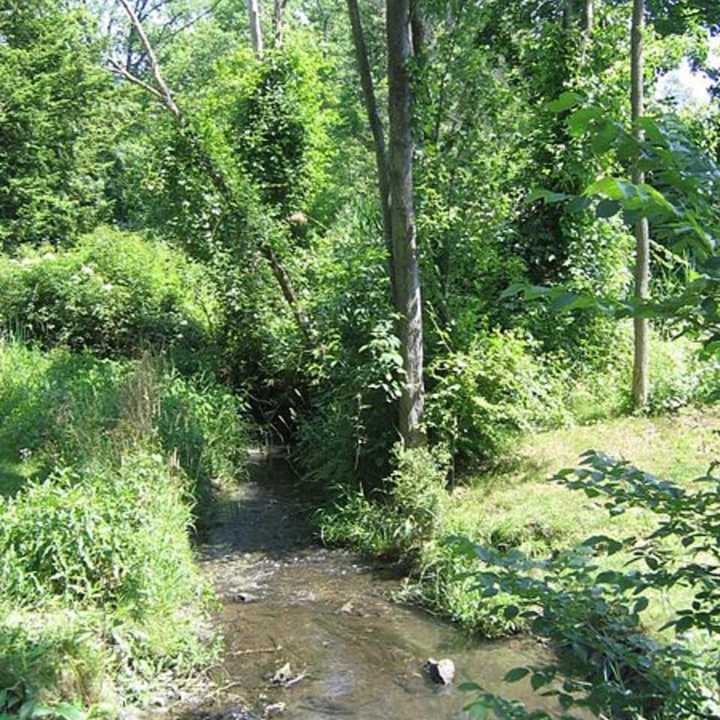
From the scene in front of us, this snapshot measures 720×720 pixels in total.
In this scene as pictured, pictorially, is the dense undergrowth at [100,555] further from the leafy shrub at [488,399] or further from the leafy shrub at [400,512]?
the leafy shrub at [488,399]

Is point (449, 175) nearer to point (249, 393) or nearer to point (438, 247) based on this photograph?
point (438, 247)

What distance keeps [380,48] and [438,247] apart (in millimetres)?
8665

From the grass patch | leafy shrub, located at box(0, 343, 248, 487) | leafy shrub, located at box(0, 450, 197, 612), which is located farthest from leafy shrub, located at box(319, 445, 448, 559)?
leafy shrub, located at box(0, 450, 197, 612)

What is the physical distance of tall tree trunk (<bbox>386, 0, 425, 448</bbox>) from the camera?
7.70 metres

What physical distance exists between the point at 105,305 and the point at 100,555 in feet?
24.8

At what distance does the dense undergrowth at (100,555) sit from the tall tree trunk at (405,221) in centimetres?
218

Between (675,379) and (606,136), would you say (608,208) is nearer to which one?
(606,136)

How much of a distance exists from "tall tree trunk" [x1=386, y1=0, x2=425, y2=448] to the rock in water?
270cm

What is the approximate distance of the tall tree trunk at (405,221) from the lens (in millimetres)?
7699

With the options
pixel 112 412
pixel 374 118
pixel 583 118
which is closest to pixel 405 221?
pixel 374 118

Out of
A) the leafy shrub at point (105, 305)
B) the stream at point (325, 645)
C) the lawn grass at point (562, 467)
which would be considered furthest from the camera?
the leafy shrub at point (105, 305)

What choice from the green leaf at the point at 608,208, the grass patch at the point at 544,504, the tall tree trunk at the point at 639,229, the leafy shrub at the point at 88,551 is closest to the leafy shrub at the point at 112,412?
the leafy shrub at the point at 88,551

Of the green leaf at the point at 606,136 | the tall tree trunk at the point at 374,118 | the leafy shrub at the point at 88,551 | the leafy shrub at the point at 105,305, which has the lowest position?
the leafy shrub at the point at 88,551

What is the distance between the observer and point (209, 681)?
5.29 m
